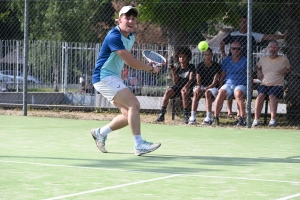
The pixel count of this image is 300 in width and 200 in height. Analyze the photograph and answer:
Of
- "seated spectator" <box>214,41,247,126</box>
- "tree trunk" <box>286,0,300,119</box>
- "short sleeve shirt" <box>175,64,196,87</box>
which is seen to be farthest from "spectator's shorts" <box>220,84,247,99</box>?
"tree trunk" <box>286,0,300,119</box>

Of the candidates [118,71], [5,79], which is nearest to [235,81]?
[118,71]

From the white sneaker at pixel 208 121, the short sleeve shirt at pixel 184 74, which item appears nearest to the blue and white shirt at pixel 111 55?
the white sneaker at pixel 208 121

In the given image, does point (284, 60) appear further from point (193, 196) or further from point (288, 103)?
point (193, 196)

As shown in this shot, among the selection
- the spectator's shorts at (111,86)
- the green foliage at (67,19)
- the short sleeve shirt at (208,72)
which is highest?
the green foliage at (67,19)

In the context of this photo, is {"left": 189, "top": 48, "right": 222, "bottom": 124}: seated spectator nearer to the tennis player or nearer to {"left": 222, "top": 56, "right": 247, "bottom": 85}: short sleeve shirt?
{"left": 222, "top": 56, "right": 247, "bottom": 85}: short sleeve shirt

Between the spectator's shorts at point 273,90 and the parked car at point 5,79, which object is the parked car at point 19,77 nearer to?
the parked car at point 5,79

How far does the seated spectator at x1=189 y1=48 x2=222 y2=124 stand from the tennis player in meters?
4.95

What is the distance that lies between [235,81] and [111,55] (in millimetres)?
5222

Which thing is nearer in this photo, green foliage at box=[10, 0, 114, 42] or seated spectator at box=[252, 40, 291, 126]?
seated spectator at box=[252, 40, 291, 126]

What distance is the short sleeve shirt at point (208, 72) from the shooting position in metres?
14.0

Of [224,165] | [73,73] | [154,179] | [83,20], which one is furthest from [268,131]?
[83,20]

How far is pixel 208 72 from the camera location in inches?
555

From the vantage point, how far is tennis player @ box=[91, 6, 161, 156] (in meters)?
8.80

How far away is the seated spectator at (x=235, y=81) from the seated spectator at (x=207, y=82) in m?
0.16
